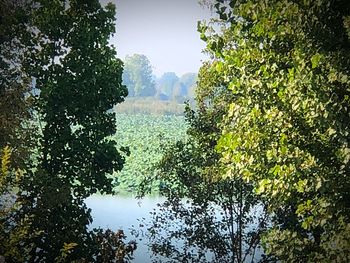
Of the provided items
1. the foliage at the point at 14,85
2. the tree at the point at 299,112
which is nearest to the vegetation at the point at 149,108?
the foliage at the point at 14,85

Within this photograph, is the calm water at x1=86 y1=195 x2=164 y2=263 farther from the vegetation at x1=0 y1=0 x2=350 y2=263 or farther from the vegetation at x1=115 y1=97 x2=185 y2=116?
the vegetation at x1=115 y1=97 x2=185 y2=116

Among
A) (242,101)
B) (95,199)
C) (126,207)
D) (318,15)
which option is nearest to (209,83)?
(242,101)

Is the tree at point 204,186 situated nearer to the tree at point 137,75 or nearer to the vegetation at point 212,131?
the vegetation at point 212,131

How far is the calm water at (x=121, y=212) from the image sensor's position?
23259 millimetres

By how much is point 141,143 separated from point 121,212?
2481 cm

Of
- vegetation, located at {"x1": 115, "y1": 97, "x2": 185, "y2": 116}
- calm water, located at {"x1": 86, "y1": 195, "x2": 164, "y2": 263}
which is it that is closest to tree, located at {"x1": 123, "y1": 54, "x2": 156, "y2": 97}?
vegetation, located at {"x1": 115, "y1": 97, "x2": 185, "y2": 116}

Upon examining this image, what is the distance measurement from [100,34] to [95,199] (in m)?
25.5

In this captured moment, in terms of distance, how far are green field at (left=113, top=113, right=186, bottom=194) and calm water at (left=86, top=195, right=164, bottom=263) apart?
7.09 ft

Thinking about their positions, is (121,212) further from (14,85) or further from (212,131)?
(14,85)

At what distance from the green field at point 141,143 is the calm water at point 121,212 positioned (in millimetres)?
2161

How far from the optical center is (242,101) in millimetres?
6602

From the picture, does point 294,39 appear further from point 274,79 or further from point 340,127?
point 340,127

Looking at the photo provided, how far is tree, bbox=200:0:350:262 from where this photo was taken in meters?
5.41

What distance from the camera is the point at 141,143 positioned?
53562 mm
